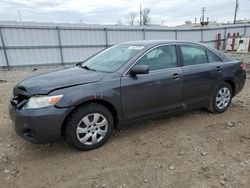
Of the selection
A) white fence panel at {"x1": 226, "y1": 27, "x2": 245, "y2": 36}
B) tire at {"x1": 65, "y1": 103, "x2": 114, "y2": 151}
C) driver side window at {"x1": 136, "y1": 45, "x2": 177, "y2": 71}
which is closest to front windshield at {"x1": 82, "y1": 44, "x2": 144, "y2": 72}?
driver side window at {"x1": 136, "y1": 45, "x2": 177, "y2": 71}

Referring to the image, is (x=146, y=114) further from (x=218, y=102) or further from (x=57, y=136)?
(x=218, y=102)

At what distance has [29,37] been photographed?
41.1 feet

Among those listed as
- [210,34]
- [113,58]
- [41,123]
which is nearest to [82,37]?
[113,58]

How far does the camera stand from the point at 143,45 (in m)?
3.72

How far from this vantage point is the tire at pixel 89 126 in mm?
2973

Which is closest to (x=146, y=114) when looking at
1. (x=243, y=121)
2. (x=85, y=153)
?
(x=85, y=153)

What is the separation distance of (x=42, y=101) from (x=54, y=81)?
1.18 feet

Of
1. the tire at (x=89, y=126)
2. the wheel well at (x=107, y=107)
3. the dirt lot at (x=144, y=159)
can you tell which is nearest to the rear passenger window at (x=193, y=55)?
the dirt lot at (x=144, y=159)

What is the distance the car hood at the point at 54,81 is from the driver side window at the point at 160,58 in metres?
0.79

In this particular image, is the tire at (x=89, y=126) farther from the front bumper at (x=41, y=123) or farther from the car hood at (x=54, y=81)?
the car hood at (x=54, y=81)

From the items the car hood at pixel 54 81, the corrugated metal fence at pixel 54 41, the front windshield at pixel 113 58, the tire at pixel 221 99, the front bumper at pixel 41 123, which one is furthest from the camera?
the corrugated metal fence at pixel 54 41

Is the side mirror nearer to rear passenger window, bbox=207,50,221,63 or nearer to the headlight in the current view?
the headlight

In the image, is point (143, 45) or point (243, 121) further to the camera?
point (243, 121)

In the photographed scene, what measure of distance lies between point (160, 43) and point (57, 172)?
8.41 feet
